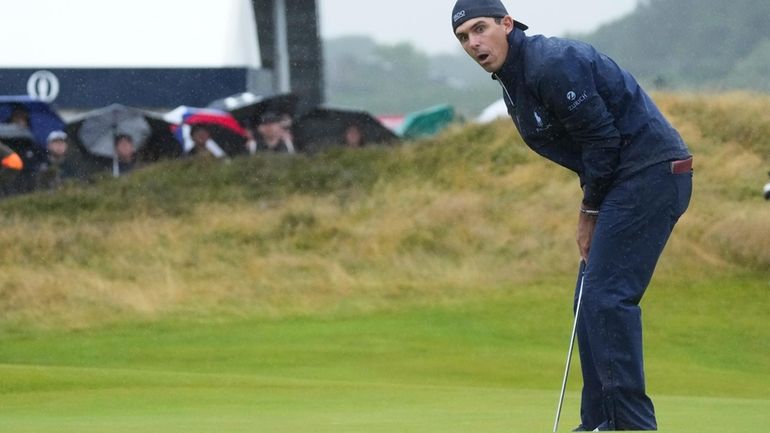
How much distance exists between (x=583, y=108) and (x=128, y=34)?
2895 centimetres

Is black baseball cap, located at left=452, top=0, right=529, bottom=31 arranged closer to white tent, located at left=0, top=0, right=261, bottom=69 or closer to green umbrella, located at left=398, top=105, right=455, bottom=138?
green umbrella, located at left=398, top=105, right=455, bottom=138

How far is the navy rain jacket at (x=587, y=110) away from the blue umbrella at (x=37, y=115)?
73.4ft

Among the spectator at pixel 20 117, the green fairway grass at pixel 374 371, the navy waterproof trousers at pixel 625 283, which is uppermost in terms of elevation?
the spectator at pixel 20 117

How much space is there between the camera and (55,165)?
2702cm

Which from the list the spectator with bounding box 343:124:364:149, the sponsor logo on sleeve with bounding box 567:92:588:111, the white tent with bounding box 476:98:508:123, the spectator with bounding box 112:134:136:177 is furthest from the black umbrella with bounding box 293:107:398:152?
the sponsor logo on sleeve with bounding box 567:92:588:111

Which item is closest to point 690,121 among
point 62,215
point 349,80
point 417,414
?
point 62,215

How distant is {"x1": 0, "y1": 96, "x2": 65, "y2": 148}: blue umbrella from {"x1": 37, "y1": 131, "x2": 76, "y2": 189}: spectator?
0.12 metres

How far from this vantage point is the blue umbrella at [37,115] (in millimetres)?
26859

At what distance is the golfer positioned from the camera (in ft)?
17.8

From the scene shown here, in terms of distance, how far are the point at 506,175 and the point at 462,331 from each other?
972 cm

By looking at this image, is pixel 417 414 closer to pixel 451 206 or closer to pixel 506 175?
pixel 451 206

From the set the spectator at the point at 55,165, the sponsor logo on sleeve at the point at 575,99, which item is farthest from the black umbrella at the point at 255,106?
the sponsor logo on sleeve at the point at 575,99

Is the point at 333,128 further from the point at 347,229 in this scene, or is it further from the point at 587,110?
the point at 587,110

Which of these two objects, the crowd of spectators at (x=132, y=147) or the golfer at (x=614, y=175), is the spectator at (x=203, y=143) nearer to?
the crowd of spectators at (x=132, y=147)
